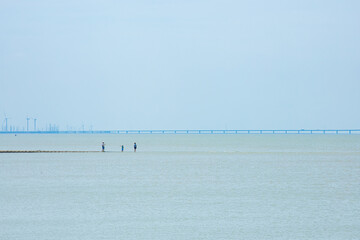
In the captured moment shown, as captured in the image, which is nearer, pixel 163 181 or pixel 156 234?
pixel 156 234

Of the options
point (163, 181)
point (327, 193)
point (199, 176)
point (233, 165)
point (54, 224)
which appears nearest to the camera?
point (54, 224)

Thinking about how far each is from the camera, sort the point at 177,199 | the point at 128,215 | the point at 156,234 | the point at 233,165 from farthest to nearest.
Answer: the point at 233,165 → the point at 177,199 → the point at 128,215 → the point at 156,234

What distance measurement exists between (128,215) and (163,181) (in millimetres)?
18891

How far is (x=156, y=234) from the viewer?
29.8 m

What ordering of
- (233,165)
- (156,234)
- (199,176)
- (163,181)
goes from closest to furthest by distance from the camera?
1. (156,234)
2. (163,181)
3. (199,176)
4. (233,165)

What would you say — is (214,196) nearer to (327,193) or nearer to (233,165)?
(327,193)

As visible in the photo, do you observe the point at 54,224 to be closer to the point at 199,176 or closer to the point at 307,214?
the point at 307,214

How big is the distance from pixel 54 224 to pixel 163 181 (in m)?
22.2

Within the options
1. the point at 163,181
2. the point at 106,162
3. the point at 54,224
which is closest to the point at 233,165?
the point at 106,162

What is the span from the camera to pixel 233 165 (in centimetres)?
7338

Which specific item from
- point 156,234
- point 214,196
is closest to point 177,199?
point 214,196

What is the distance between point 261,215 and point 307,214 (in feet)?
7.92

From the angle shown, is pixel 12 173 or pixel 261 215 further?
pixel 12 173

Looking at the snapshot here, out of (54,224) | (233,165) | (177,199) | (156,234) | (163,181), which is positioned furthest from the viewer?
(233,165)
